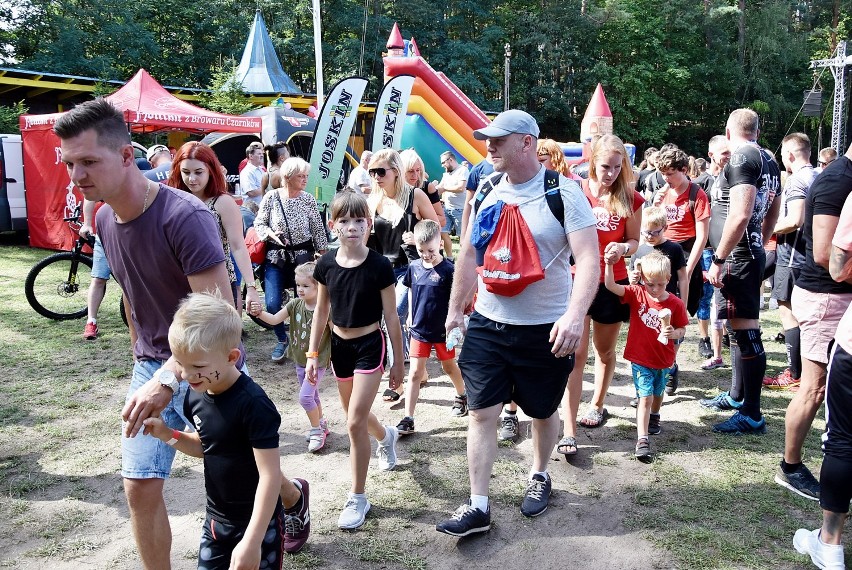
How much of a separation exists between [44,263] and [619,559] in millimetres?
7140

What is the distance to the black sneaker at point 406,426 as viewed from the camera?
15.3 ft

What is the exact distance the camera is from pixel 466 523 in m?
3.29

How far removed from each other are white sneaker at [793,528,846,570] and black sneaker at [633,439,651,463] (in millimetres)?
Result: 1094

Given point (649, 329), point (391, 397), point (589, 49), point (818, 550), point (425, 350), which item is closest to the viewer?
point (818, 550)

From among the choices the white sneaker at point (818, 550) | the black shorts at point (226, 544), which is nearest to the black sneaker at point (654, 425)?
the white sneaker at point (818, 550)

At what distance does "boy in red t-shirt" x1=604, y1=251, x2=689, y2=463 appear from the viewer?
430 cm

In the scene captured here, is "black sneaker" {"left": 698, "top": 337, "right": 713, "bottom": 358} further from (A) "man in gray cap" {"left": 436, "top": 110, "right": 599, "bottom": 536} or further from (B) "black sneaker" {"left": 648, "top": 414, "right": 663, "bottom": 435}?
(A) "man in gray cap" {"left": 436, "top": 110, "right": 599, "bottom": 536}

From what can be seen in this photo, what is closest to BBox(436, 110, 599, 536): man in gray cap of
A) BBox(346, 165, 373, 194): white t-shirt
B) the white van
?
BBox(346, 165, 373, 194): white t-shirt

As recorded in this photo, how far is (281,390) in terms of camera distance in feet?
18.8

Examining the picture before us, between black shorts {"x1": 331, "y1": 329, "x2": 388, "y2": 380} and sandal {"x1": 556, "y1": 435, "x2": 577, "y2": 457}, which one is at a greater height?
black shorts {"x1": 331, "y1": 329, "x2": 388, "y2": 380}

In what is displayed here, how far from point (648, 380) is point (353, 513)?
2.07 m

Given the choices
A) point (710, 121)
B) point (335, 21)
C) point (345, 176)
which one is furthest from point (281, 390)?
point (710, 121)

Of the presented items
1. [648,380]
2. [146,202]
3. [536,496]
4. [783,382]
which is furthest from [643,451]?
[146,202]

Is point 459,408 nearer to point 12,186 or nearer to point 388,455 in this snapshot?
point 388,455
